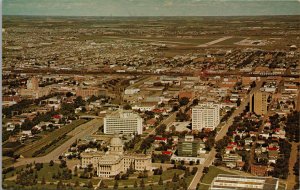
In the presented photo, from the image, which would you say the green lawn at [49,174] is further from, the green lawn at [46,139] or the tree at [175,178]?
the tree at [175,178]

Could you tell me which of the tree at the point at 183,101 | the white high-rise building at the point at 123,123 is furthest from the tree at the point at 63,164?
the tree at the point at 183,101

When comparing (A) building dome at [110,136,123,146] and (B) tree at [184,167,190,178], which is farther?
(A) building dome at [110,136,123,146]

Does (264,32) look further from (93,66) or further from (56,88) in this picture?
(56,88)

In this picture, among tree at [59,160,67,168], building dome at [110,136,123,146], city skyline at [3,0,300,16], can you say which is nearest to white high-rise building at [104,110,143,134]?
building dome at [110,136,123,146]

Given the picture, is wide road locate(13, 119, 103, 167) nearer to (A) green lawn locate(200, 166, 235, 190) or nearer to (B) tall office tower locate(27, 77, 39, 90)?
(B) tall office tower locate(27, 77, 39, 90)

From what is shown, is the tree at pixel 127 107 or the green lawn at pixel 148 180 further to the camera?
the tree at pixel 127 107

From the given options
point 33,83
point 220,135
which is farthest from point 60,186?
point 33,83
